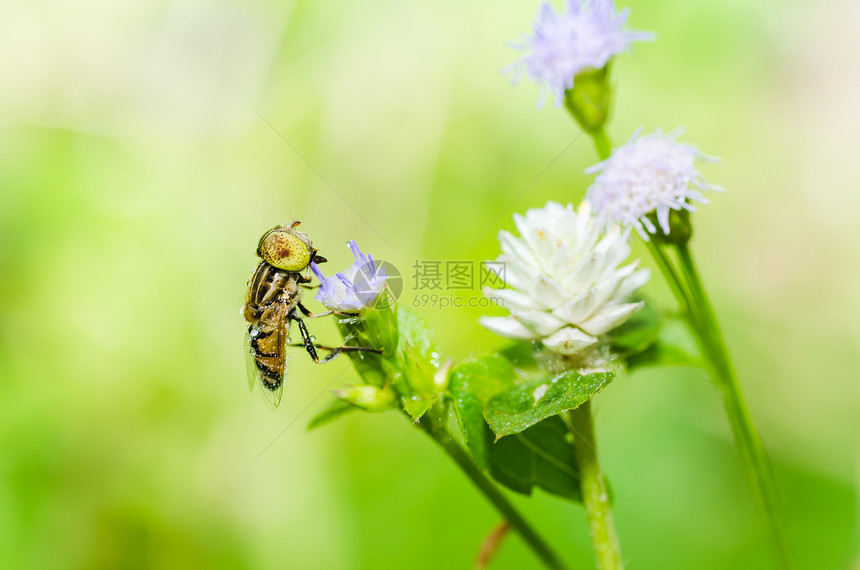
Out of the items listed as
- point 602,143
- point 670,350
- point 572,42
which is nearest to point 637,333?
point 670,350

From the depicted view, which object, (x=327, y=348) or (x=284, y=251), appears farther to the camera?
(x=284, y=251)

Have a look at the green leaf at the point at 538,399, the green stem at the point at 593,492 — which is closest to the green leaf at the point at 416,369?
the green leaf at the point at 538,399

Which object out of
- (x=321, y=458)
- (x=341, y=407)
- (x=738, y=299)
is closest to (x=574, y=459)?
(x=341, y=407)

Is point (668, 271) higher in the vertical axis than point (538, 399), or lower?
higher

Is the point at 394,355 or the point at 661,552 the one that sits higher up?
the point at 394,355

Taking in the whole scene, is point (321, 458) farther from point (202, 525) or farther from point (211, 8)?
point (211, 8)

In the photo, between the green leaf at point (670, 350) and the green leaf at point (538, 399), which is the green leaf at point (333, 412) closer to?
the green leaf at point (538, 399)

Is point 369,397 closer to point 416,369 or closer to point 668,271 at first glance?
point 416,369

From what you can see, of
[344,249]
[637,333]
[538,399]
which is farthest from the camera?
[344,249]
